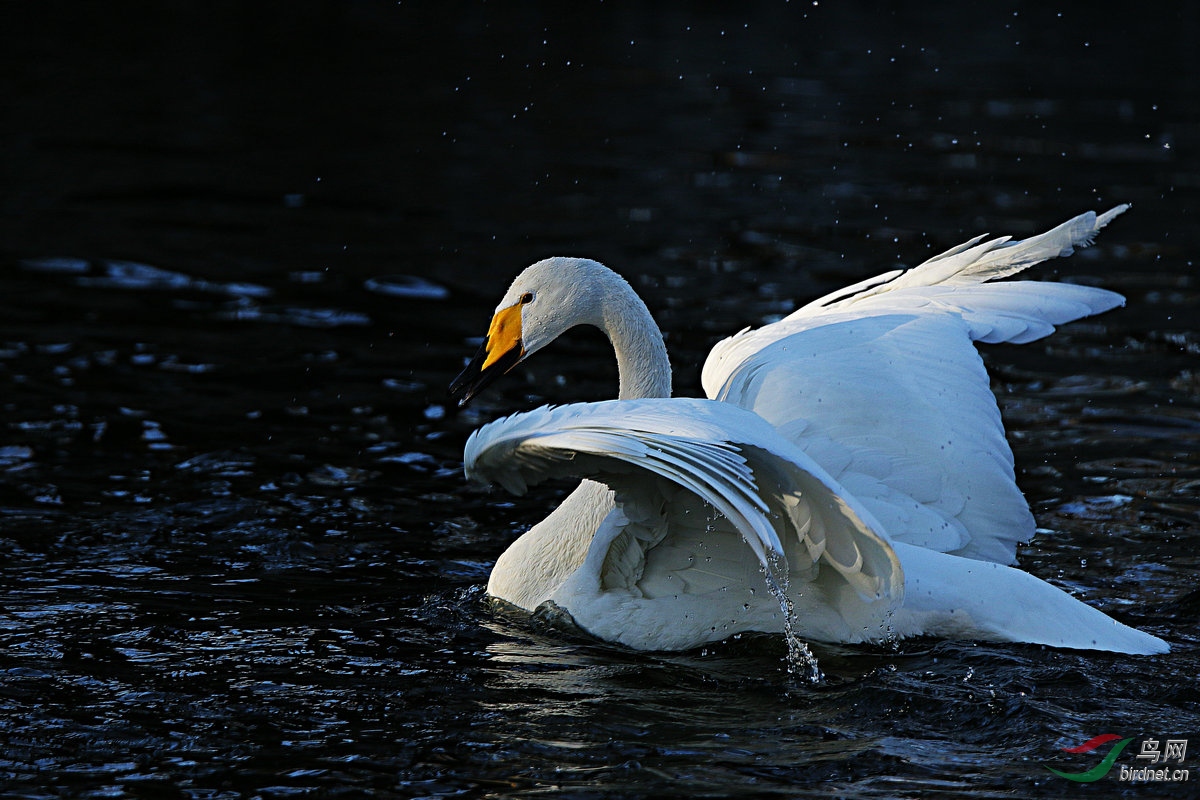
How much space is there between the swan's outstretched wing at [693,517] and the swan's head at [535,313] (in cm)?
99

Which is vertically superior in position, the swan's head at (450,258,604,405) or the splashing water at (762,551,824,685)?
the swan's head at (450,258,604,405)

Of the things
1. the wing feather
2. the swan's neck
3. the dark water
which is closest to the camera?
the wing feather

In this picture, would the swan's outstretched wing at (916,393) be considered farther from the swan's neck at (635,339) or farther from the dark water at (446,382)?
the dark water at (446,382)

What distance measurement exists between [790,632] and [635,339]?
146 cm

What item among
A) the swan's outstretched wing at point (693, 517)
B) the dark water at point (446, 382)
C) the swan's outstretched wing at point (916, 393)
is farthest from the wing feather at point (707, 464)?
the swan's outstretched wing at point (916, 393)

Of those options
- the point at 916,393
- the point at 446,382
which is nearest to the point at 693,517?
the point at 916,393

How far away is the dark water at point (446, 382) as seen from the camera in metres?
5.28

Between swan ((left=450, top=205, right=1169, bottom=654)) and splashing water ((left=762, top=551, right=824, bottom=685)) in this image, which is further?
splashing water ((left=762, top=551, right=824, bottom=685))

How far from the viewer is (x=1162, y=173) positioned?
15.9 meters

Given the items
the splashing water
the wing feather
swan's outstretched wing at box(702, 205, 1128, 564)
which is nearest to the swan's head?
swan's outstretched wing at box(702, 205, 1128, 564)

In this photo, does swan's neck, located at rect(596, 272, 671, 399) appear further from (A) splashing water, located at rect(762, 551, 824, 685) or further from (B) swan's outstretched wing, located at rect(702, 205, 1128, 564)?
(A) splashing water, located at rect(762, 551, 824, 685)

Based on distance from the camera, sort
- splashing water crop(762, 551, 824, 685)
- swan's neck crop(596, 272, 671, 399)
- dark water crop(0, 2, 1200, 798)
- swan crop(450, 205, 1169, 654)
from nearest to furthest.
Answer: swan crop(450, 205, 1169, 654)
dark water crop(0, 2, 1200, 798)
splashing water crop(762, 551, 824, 685)
swan's neck crop(596, 272, 671, 399)

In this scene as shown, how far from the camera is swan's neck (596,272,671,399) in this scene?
6480mm

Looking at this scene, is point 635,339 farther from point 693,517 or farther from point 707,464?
point 707,464
